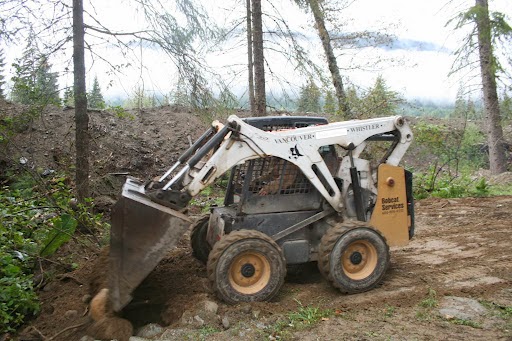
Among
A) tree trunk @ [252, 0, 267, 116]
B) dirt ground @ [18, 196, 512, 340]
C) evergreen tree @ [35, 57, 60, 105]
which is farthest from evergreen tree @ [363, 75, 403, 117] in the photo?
evergreen tree @ [35, 57, 60, 105]

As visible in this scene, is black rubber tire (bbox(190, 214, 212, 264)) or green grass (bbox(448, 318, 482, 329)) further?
black rubber tire (bbox(190, 214, 212, 264))

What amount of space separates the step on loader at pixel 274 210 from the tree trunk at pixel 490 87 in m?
10.9

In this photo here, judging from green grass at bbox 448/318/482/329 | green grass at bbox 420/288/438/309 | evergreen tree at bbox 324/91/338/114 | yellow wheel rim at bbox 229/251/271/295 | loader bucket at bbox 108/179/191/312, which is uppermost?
evergreen tree at bbox 324/91/338/114

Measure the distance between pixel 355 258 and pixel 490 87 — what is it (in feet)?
41.2

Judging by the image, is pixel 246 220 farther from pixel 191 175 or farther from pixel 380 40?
pixel 380 40

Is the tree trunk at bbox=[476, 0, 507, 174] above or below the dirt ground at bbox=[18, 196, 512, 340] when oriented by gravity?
above

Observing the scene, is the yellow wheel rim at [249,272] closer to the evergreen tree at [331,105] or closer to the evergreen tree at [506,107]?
the evergreen tree at [331,105]

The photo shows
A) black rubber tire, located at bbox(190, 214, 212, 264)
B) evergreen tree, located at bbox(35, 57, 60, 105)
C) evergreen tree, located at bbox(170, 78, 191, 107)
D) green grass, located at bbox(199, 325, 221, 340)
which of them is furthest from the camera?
evergreen tree, located at bbox(170, 78, 191, 107)

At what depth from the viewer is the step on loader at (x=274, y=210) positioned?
4.68 m

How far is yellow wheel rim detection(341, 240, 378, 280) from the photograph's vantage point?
5.44 meters

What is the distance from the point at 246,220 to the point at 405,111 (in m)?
11.6

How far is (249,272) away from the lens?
509 centimetres

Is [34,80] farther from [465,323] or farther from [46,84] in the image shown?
[465,323]

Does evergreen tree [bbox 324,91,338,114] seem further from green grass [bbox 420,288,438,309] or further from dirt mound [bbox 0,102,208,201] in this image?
green grass [bbox 420,288,438,309]
